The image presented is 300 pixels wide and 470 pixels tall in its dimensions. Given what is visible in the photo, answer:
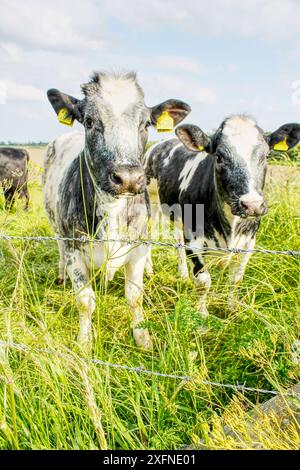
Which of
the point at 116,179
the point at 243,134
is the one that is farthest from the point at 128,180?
the point at 243,134

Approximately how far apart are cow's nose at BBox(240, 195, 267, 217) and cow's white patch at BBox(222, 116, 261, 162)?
1.51 ft

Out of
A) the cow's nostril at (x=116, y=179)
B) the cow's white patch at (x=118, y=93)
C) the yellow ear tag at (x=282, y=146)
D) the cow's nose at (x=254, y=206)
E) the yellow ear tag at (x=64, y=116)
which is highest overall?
the cow's white patch at (x=118, y=93)

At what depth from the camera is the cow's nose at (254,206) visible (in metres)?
3.29

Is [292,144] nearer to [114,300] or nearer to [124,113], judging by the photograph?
[124,113]

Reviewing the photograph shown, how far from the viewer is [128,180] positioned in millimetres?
2840

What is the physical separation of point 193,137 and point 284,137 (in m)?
0.81

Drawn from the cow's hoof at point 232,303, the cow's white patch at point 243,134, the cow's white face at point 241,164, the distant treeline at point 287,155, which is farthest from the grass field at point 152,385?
the distant treeline at point 287,155

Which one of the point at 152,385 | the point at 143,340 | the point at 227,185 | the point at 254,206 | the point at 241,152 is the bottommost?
the point at 143,340

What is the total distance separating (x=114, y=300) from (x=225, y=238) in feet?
3.67

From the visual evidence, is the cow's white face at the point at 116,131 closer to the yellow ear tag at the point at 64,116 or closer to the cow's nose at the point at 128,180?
the cow's nose at the point at 128,180

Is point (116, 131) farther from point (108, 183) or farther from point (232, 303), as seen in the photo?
point (232, 303)

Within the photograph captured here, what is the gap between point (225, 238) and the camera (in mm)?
4008

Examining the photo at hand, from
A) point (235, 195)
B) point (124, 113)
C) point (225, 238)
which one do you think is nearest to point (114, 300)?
point (225, 238)

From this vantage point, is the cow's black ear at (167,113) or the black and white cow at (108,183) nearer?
the black and white cow at (108,183)
